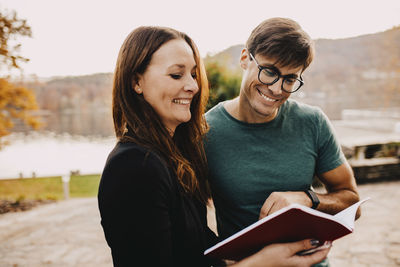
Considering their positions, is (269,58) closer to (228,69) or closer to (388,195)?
(228,69)

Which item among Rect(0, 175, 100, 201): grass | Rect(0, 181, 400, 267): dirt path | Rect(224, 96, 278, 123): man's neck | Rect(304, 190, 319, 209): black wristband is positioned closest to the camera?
Rect(304, 190, 319, 209): black wristband

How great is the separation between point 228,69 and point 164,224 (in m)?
4.61

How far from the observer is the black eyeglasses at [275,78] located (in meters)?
1.46

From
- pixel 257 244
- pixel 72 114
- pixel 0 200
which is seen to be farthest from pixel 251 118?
pixel 72 114

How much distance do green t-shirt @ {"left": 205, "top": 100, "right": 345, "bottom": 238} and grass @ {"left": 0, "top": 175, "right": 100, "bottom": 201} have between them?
10.1 meters

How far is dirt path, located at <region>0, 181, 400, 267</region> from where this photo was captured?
148 inches

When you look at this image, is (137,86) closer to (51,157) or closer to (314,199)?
(314,199)

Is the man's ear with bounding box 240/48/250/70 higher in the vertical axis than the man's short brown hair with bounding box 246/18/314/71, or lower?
lower

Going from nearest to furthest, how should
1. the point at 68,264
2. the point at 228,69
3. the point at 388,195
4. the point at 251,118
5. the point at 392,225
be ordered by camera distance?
the point at 251,118
the point at 68,264
the point at 392,225
the point at 228,69
the point at 388,195

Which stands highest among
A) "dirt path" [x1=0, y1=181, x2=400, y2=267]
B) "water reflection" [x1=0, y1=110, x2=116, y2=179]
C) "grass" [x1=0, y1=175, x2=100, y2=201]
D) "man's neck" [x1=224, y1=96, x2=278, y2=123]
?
"man's neck" [x1=224, y1=96, x2=278, y2=123]

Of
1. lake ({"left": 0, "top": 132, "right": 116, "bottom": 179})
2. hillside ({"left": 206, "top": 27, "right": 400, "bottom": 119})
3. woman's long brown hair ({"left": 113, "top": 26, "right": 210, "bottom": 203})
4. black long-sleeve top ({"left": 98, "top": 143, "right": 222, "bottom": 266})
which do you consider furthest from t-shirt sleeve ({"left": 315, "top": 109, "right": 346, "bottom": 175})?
hillside ({"left": 206, "top": 27, "right": 400, "bottom": 119})

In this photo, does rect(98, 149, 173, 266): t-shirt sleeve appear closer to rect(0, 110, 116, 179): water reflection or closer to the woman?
the woman

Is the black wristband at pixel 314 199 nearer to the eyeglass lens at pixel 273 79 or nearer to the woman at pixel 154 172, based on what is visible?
the woman at pixel 154 172

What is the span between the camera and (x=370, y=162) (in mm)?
6770
